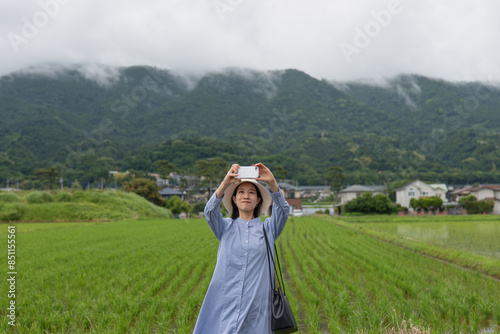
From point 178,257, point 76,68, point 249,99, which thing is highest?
point 76,68

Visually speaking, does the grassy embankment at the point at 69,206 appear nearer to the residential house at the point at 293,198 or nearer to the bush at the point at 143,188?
the bush at the point at 143,188

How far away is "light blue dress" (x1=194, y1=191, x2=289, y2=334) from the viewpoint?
1970 millimetres

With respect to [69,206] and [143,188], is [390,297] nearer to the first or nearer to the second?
[69,206]

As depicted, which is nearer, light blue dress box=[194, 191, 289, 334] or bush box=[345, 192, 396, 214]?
light blue dress box=[194, 191, 289, 334]

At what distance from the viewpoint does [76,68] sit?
495ft

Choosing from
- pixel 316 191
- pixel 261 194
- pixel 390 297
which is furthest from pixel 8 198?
pixel 316 191

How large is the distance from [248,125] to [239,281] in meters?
104

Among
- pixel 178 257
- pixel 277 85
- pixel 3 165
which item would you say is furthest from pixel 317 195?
pixel 277 85

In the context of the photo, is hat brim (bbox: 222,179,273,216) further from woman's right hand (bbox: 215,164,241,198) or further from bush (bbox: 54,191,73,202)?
bush (bbox: 54,191,73,202)

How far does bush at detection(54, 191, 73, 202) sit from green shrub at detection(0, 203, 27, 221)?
9.48ft

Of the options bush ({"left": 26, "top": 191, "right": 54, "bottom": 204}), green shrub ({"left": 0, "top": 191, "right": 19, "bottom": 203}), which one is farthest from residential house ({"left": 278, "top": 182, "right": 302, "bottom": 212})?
green shrub ({"left": 0, "top": 191, "right": 19, "bottom": 203})

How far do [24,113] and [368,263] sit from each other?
339 feet

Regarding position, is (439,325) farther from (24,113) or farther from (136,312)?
(24,113)

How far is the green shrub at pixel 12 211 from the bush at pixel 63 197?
9.48 ft
